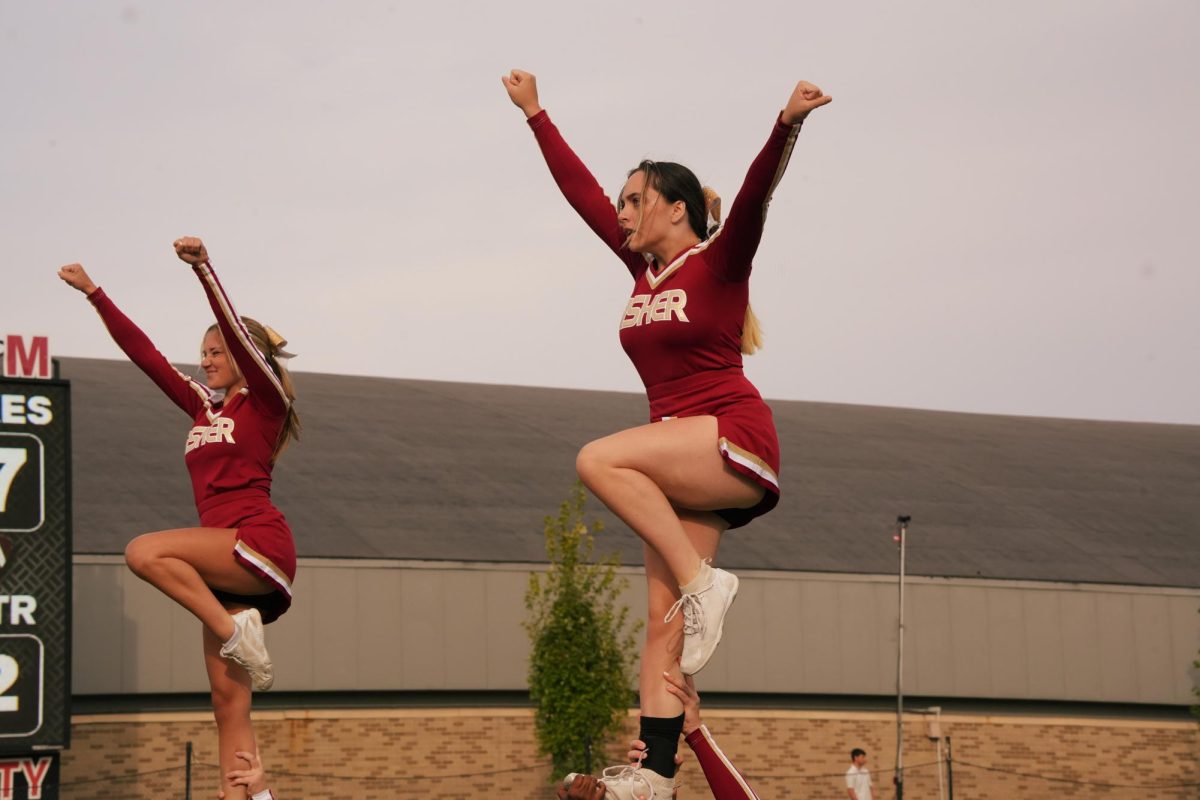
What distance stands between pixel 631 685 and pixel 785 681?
158 inches

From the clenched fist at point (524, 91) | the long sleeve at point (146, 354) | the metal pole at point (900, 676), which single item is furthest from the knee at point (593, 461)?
the metal pole at point (900, 676)

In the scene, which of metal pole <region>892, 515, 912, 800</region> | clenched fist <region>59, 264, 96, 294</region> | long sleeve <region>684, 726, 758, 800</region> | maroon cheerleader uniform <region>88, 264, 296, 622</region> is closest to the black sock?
long sleeve <region>684, 726, 758, 800</region>

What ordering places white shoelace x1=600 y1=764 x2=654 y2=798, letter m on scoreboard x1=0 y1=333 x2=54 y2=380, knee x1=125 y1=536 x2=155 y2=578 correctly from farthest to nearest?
letter m on scoreboard x1=0 y1=333 x2=54 y2=380 < knee x1=125 y1=536 x2=155 y2=578 < white shoelace x1=600 y1=764 x2=654 y2=798

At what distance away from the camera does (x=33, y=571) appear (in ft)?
Answer: 46.4

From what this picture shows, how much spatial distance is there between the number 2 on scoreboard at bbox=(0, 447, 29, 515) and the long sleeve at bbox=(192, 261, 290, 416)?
6.18 metres

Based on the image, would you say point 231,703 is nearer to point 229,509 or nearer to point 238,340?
point 229,509

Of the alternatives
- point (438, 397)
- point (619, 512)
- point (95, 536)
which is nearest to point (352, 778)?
point (95, 536)

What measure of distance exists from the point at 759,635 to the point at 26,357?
60.5ft

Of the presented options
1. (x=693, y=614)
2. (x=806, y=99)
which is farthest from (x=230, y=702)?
(x=806, y=99)

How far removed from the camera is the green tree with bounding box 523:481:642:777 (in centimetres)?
2755

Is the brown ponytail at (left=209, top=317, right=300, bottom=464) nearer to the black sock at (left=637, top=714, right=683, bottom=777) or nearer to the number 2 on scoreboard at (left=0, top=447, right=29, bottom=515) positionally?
the black sock at (left=637, top=714, right=683, bottom=777)

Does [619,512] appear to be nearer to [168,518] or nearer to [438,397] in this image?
[168,518]

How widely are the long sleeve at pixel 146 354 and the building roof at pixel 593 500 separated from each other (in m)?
18.9

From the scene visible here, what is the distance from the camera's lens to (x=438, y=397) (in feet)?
136
